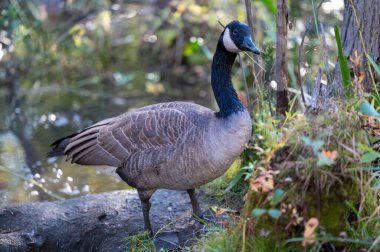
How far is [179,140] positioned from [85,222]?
139 centimetres

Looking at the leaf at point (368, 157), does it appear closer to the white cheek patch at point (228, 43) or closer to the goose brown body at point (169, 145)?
the goose brown body at point (169, 145)

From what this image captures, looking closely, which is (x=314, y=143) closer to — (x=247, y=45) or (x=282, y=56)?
(x=247, y=45)

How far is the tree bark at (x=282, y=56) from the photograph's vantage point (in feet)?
18.1

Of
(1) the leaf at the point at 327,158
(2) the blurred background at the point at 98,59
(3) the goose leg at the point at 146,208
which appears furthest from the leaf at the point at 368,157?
(2) the blurred background at the point at 98,59

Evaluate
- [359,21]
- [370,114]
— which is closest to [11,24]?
[359,21]

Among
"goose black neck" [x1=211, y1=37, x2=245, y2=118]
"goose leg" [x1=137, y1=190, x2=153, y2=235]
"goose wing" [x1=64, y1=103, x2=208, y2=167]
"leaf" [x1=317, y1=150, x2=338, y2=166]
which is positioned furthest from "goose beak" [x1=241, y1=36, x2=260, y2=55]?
"leaf" [x1=317, y1=150, x2=338, y2=166]

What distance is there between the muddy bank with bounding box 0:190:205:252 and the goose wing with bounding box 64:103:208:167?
1.79 feet

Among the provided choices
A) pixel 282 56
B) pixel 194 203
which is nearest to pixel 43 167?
pixel 194 203

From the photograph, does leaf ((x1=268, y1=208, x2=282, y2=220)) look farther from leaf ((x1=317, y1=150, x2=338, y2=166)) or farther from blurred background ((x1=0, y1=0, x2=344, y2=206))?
blurred background ((x1=0, y1=0, x2=344, y2=206))

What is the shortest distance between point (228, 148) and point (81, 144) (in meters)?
1.63

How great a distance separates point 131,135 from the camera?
538 cm

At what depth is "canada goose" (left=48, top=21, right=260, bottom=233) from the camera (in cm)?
492

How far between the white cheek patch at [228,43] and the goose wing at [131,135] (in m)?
0.62

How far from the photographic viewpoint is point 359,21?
17.7 ft
